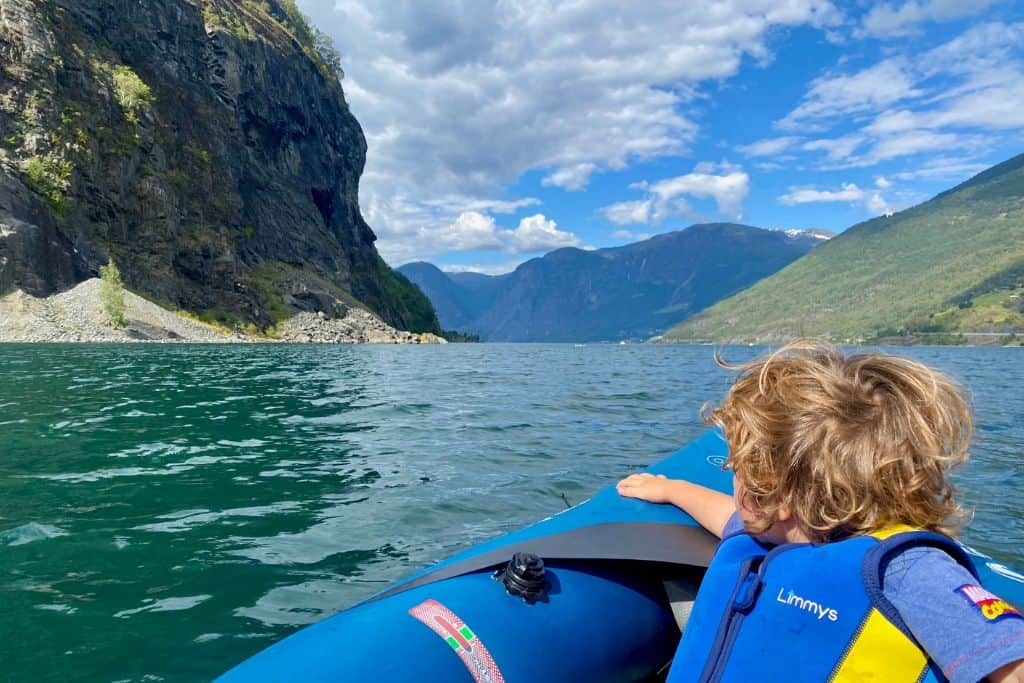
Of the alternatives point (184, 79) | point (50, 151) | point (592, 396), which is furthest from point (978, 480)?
point (184, 79)

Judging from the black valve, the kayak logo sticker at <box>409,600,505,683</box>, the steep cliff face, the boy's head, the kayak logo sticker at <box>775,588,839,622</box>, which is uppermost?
the steep cliff face

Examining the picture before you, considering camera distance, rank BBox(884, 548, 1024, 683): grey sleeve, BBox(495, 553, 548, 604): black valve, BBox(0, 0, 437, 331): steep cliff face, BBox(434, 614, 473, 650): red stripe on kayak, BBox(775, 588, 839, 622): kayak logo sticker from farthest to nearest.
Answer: BBox(0, 0, 437, 331): steep cliff face, BBox(495, 553, 548, 604): black valve, BBox(434, 614, 473, 650): red stripe on kayak, BBox(775, 588, 839, 622): kayak logo sticker, BBox(884, 548, 1024, 683): grey sleeve

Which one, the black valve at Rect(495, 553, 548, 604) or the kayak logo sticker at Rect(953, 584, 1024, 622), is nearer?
the kayak logo sticker at Rect(953, 584, 1024, 622)

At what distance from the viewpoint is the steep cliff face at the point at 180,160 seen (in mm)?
55781

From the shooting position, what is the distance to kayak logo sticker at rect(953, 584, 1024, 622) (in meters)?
1.46

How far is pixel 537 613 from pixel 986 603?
181cm

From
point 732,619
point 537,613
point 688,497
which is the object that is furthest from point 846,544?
point 688,497

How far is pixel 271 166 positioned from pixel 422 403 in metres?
91.9

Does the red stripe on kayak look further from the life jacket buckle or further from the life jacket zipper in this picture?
the life jacket buckle

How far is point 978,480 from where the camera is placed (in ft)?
27.6

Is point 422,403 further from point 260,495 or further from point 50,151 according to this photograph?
point 50,151

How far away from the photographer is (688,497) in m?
3.65

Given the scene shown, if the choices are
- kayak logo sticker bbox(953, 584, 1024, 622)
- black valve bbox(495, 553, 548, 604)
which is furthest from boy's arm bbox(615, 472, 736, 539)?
kayak logo sticker bbox(953, 584, 1024, 622)

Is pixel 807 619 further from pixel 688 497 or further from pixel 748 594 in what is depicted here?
pixel 688 497
